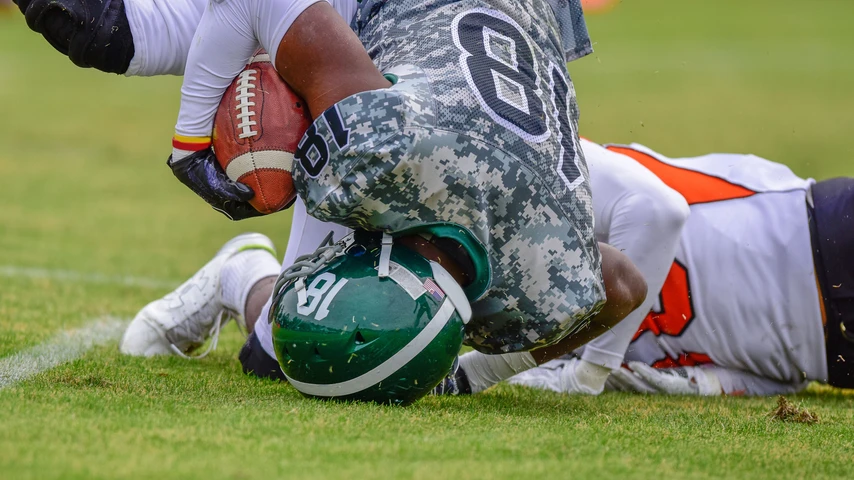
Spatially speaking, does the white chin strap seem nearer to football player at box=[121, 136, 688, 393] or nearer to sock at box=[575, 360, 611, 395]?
football player at box=[121, 136, 688, 393]

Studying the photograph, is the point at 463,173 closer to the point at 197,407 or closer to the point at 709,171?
the point at 197,407

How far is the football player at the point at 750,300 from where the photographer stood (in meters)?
3.03

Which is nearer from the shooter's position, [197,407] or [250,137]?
[197,407]

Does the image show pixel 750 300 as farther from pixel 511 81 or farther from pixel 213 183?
pixel 213 183

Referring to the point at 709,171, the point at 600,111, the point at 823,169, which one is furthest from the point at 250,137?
the point at 600,111

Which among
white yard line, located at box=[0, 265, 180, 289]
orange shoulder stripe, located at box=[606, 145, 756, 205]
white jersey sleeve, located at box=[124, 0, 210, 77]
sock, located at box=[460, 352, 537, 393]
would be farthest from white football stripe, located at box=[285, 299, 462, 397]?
white yard line, located at box=[0, 265, 180, 289]

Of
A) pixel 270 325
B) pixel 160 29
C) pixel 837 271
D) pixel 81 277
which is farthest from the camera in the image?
pixel 81 277

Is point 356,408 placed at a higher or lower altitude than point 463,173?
lower

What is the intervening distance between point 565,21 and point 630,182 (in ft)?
1.63

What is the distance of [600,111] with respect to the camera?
1024 cm

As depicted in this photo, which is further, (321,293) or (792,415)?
(792,415)

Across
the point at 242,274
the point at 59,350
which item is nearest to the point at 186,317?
the point at 242,274

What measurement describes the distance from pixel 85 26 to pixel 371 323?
1061mm

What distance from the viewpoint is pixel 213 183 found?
2.34 metres
